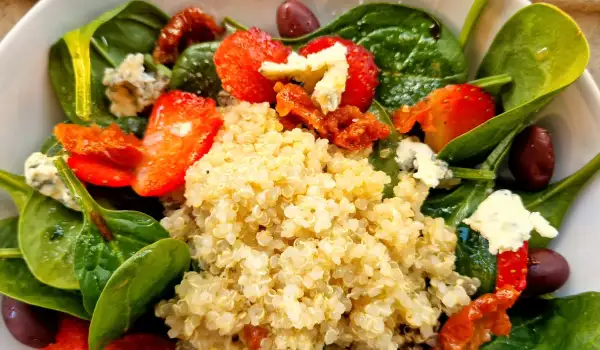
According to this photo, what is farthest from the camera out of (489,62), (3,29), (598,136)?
(3,29)

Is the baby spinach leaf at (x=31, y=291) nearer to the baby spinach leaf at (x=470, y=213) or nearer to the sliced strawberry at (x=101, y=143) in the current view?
the sliced strawberry at (x=101, y=143)

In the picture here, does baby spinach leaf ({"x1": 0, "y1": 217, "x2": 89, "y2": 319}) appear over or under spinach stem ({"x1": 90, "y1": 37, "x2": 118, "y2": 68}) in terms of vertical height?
under

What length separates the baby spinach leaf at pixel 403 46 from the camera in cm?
124

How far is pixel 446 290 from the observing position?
42.3 inches

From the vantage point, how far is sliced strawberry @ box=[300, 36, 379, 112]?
1.20 meters

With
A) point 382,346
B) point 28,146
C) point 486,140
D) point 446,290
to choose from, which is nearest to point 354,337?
point 382,346

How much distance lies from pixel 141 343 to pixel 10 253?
1.07ft

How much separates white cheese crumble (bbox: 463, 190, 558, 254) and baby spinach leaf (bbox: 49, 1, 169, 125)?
88 cm

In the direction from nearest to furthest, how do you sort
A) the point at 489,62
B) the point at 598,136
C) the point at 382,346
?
the point at 382,346, the point at 598,136, the point at 489,62

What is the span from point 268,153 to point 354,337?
0.39m

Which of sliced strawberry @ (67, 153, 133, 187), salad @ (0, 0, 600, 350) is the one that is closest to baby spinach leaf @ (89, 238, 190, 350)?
salad @ (0, 0, 600, 350)

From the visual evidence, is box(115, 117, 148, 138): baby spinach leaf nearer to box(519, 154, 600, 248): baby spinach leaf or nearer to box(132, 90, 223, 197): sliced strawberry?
box(132, 90, 223, 197): sliced strawberry

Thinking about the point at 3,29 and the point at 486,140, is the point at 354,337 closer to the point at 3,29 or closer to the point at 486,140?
the point at 486,140

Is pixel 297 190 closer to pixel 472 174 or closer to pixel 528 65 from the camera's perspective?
pixel 472 174
